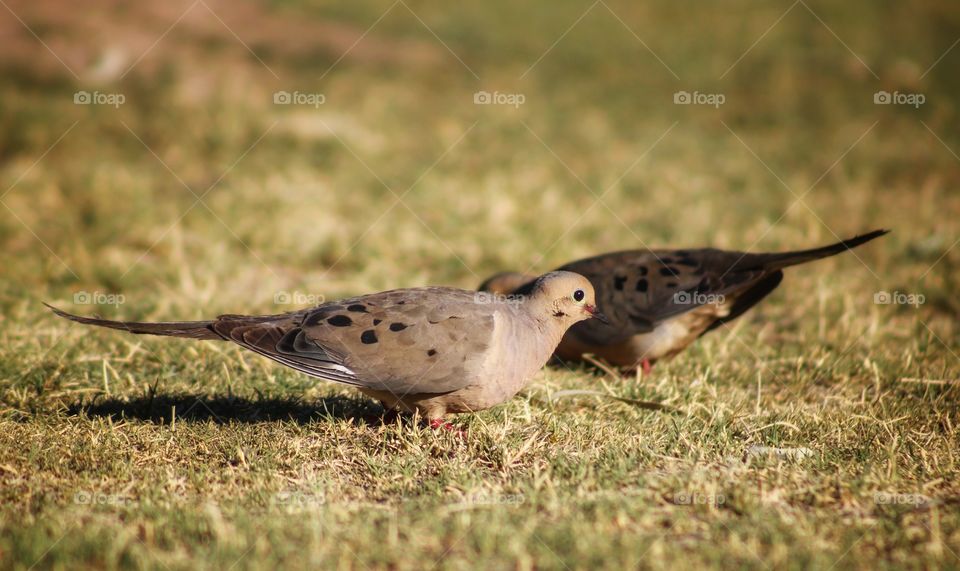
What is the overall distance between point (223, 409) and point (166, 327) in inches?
25.0

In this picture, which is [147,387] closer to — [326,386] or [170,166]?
[326,386]

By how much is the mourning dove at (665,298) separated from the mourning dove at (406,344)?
1057 mm

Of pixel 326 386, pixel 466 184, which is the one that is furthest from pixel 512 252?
pixel 326 386

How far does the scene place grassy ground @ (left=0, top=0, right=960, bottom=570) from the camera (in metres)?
3.09

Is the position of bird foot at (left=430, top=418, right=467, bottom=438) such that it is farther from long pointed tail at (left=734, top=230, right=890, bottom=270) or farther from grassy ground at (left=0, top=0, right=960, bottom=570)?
long pointed tail at (left=734, top=230, right=890, bottom=270)

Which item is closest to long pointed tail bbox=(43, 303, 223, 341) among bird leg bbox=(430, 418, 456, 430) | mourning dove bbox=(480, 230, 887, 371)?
bird leg bbox=(430, 418, 456, 430)

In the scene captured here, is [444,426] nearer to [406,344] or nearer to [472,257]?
[406,344]

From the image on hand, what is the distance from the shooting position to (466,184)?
8094mm

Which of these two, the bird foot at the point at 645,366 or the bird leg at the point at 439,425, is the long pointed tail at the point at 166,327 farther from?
the bird foot at the point at 645,366

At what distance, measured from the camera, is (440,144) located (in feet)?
30.2

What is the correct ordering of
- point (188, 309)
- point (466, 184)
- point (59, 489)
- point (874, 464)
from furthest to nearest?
point (466, 184), point (188, 309), point (874, 464), point (59, 489)

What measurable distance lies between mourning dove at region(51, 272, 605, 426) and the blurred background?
1.91 meters

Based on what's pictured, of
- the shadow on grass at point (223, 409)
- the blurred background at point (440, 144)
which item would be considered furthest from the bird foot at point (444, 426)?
the blurred background at point (440, 144)

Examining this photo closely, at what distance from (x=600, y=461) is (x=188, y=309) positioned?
→ 2.97m
